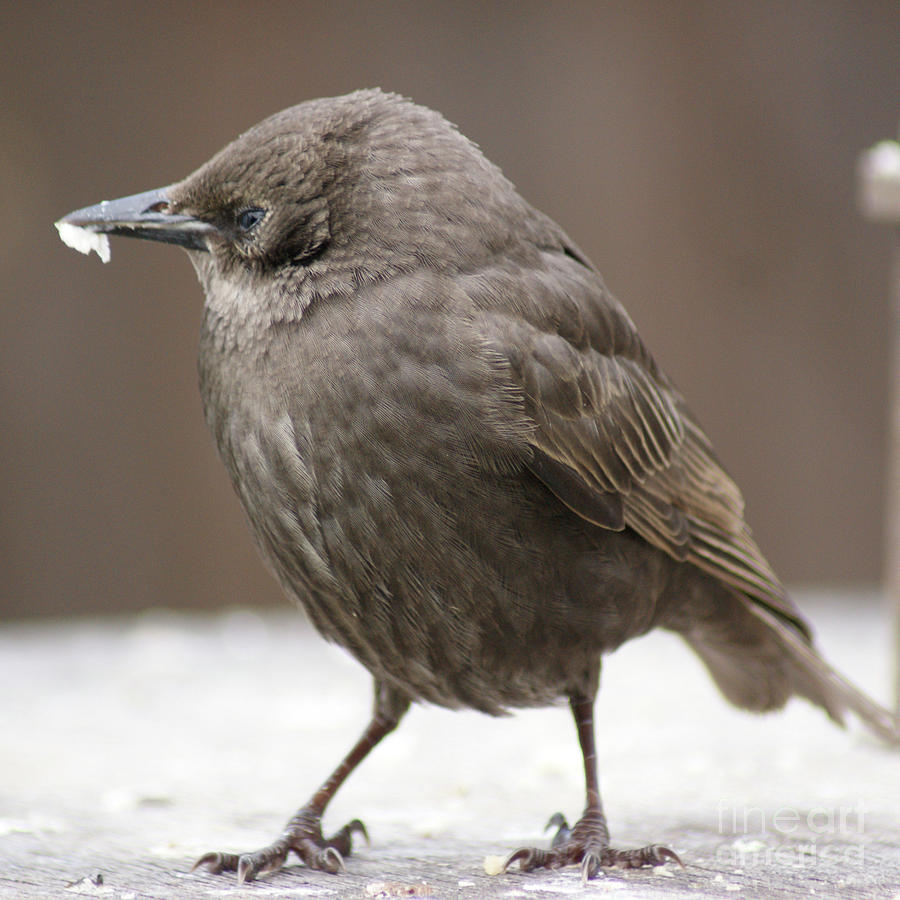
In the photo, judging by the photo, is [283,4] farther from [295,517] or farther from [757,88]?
[295,517]

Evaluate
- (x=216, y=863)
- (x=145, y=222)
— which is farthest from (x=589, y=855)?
(x=145, y=222)

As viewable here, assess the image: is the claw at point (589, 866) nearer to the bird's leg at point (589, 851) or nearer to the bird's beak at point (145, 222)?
the bird's leg at point (589, 851)

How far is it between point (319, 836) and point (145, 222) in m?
1.43

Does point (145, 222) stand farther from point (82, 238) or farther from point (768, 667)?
point (768, 667)

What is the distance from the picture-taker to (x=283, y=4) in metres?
7.01

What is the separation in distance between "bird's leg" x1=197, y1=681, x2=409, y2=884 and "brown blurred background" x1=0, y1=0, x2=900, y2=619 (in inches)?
156

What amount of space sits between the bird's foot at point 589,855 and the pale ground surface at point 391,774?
41 mm

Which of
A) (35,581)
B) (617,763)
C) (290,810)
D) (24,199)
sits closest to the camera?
(290,810)

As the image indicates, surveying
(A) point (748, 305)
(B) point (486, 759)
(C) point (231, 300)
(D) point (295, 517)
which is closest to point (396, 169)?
(C) point (231, 300)

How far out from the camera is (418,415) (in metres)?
2.95

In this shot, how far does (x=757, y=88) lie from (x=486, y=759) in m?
4.41

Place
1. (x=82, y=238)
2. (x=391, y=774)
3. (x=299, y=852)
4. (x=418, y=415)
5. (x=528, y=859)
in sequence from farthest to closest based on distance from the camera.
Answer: (x=391, y=774)
(x=82, y=238)
(x=299, y=852)
(x=528, y=859)
(x=418, y=415)

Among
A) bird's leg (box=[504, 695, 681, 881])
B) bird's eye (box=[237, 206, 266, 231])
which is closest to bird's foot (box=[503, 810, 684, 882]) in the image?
bird's leg (box=[504, 695, 681, 881])

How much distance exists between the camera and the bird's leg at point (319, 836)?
3.06 metres
